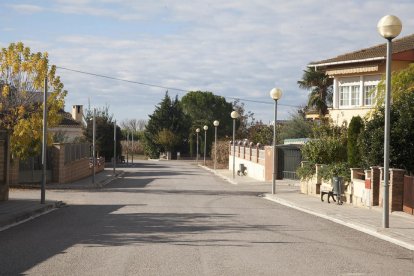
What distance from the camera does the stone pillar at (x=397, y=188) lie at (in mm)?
19642

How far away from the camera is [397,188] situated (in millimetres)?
19656

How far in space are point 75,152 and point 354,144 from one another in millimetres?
20573

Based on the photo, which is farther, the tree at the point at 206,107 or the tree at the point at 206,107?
the tree at the point at 206,107

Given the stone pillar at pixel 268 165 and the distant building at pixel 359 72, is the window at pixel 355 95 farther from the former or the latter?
the stone pillar at pixel 268 165

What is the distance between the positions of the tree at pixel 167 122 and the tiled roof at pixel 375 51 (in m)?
56.3

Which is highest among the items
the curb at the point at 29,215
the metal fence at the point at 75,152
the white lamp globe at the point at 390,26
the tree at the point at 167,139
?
the white lamp globe at the point at 390,26

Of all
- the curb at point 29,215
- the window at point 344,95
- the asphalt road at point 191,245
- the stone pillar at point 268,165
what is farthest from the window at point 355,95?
the curb at point 29,215

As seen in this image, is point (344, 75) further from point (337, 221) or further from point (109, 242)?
point (109, 242)

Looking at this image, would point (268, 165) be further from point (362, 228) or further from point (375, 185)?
point (362, 228)

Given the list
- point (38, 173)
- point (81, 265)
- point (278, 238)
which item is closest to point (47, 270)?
point (81, 265)

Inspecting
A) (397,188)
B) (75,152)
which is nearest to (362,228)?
(397,188)

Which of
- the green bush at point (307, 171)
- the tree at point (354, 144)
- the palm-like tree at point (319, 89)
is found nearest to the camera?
the tree at point (354, 144)

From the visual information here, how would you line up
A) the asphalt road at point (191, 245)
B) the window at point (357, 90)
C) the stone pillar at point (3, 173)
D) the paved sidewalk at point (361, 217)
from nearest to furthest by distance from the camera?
the asphalt road at point (191, 245) → the paved sidewalk at point (361, 217) → the stone pillar at point (3, 173) → the window at point (357, 90)

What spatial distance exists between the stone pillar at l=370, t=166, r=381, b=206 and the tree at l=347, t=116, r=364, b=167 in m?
4.46
